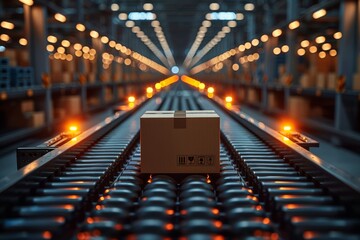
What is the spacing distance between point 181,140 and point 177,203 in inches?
28.3

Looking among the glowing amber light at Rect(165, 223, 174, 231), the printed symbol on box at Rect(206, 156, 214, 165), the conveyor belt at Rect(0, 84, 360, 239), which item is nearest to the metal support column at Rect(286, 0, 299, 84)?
the conveyor belt at Rect(0, 84, 360, 239)

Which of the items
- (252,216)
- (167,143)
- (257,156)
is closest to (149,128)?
(167,143)

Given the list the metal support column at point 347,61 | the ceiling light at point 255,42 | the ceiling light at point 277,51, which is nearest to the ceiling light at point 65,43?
the ceiling light at point 255,42

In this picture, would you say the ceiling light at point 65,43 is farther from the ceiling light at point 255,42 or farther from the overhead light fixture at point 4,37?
the ceiling light at point 255,42

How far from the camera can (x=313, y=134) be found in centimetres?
1366

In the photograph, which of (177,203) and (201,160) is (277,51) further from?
(177,203)

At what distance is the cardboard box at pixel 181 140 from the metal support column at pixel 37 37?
30.6ft

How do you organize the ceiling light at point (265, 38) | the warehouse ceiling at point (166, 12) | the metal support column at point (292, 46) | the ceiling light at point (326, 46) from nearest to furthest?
the warehouse ceiling at point (166, 12) < the metal support column at point (292, 46) < the ceiling light at point (265, 38) < the ceiling light at point (326, 46)

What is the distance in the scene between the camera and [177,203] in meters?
3.78

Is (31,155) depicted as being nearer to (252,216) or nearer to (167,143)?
(167,143)

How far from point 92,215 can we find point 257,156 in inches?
109

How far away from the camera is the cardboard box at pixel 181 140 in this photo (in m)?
4.29

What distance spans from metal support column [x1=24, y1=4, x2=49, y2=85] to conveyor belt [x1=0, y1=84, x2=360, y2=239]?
816cm

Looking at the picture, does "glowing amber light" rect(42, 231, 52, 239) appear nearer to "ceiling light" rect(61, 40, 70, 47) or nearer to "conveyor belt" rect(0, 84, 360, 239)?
"conveyor belt" rect(0, 84, 360, 239)
